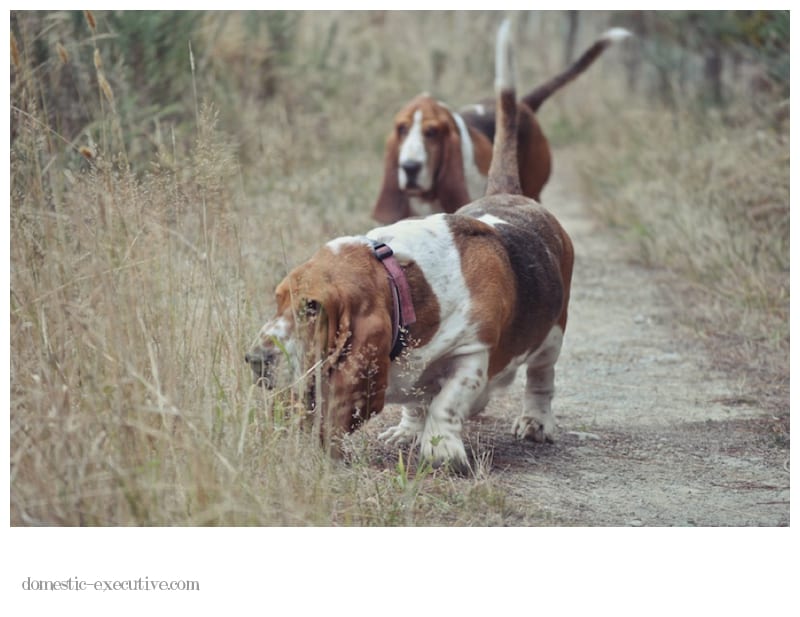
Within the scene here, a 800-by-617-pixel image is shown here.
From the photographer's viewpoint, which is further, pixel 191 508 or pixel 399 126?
pixel 399 126

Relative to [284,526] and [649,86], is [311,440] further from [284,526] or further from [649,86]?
[649,86]

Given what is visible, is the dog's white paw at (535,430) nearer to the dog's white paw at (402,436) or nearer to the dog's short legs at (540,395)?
the dog's short legs at (540,395)

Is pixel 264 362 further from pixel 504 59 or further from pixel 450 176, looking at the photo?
pixel 450 176

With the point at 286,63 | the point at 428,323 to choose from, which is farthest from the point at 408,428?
the point at 286,63

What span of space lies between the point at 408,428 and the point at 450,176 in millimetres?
2791

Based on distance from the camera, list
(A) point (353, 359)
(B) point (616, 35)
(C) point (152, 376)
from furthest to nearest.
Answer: (B) point (616, 35) < (A) point (353, 359) < (C) point (152, 376)

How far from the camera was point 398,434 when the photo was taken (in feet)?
13.1

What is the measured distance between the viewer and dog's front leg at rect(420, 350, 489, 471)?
11.6 feet

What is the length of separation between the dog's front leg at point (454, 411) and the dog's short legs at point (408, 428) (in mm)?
323

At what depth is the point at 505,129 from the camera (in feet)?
16.0

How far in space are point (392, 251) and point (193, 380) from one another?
0.68m

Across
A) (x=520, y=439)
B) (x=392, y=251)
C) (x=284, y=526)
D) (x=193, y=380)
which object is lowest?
(x=520, y=439)

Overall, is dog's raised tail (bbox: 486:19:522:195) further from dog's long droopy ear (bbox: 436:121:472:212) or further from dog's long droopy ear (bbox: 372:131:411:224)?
dog's long droopy ear (bbox: 372:131:411:224)

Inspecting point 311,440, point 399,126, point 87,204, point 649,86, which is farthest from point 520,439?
point 649,86
